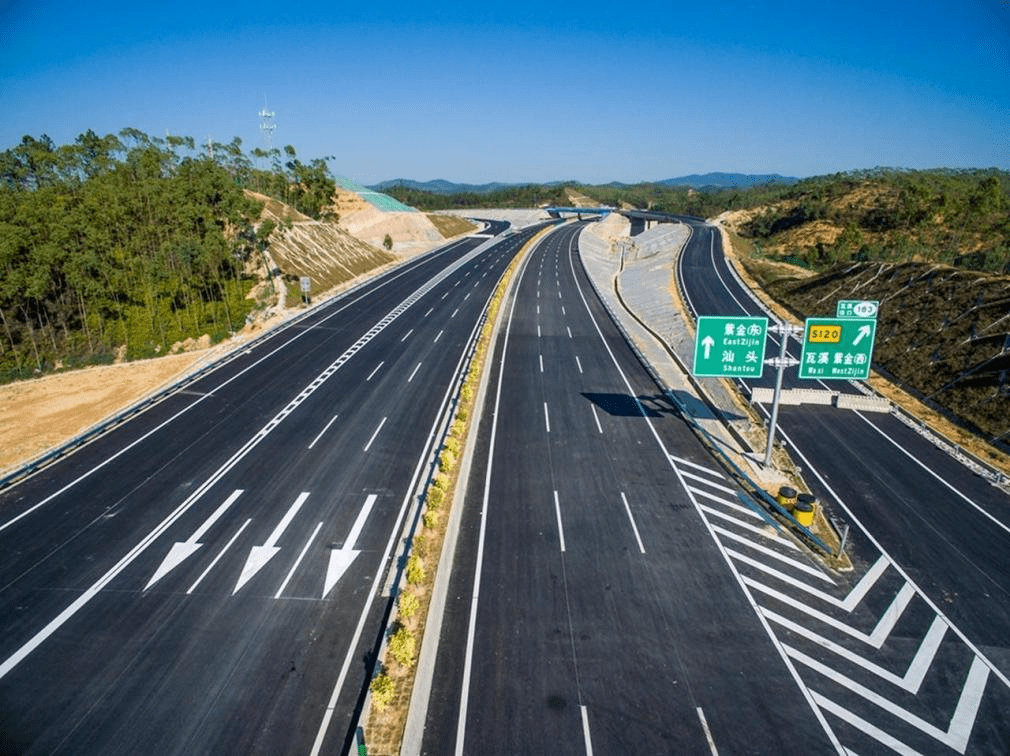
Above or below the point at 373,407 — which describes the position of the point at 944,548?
below

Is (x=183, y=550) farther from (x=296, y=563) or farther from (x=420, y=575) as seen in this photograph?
(x=420, y=575)

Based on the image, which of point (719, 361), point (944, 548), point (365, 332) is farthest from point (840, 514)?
point (365, 332)

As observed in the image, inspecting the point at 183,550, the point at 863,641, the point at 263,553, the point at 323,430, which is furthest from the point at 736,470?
the point at 183,550

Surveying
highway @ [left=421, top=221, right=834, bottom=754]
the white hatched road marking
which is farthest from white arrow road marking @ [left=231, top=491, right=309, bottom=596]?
the white hatched road marking

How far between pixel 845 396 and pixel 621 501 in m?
19.7

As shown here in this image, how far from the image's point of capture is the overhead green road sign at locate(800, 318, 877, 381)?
24922mm

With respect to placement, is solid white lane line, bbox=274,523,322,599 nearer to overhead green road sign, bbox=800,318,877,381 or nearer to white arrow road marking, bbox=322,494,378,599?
white arrow road marking, bbox=322,494,378,599

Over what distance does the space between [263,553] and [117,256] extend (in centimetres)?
4923

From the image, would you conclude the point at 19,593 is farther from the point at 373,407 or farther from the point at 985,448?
the point at 985,448

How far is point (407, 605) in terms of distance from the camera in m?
16.1

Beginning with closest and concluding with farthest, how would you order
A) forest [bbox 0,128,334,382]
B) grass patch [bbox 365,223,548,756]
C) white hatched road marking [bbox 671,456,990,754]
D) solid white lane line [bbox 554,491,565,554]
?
grass patch [bbox 365,223,548,756], white hatched road marking [bbox 671,456,990,754], solid white lane line [bbox 554,491,565,554], forest [bbox 0,128,334,382]

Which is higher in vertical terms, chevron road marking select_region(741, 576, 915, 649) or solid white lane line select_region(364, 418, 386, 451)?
solid white lane line select_region(364, 418, 386, 451)

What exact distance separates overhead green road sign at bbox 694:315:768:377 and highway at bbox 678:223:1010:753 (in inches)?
243

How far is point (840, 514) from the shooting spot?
23.7 meters
